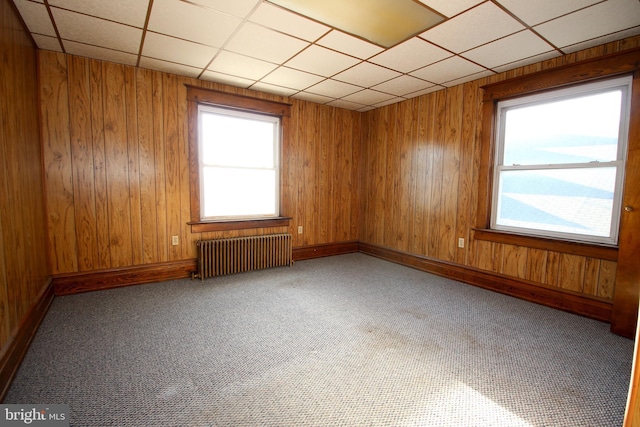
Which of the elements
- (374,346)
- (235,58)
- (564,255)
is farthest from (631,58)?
(235,58)

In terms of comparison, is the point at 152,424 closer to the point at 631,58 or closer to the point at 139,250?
the point at 139,250

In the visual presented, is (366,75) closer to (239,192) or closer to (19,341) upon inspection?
(239,192)

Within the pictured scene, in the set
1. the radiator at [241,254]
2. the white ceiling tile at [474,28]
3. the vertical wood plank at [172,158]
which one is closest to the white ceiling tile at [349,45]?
the white ceiling tile at [474,28]

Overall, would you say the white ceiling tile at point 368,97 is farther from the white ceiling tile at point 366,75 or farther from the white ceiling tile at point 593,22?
the white ceiling tile at point 593,22

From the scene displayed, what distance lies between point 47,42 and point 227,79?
5.43ft

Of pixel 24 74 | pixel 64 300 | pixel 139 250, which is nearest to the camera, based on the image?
pixel 24 74

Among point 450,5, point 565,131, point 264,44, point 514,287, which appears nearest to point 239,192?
point 264,44

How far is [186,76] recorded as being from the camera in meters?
3.60

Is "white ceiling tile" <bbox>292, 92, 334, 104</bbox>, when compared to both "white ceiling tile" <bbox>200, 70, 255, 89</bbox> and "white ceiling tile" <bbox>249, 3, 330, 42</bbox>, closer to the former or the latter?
"white ceiling tile" <bbox>200, 70, 255, 89</bbox>

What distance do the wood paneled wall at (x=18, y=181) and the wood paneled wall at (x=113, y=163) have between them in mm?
195

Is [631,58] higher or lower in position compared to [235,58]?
lower

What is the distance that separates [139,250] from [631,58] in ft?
16.8

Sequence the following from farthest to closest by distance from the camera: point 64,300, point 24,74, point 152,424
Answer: point 64,300 < point 24,74 < point 152,424

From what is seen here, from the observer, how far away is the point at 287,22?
7.68 feet
